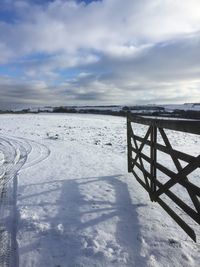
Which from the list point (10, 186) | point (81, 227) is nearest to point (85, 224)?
point (81, 227)

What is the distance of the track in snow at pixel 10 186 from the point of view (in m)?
4.20

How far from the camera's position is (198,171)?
9297mm

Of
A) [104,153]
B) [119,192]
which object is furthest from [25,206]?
[104,153]

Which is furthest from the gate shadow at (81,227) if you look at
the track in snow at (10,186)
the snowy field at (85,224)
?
the track in snow at (10,186)

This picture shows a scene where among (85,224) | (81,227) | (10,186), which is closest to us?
(81,227)

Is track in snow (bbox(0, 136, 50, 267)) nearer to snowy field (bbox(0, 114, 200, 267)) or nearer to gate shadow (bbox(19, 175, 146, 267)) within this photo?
snowy field (bbox(0, 114, 200, 267))

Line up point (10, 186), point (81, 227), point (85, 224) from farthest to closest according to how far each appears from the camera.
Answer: point (10, 186) < point (85, 224) < point (81, 227)

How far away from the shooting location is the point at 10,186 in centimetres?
745

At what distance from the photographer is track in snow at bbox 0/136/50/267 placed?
420 cm

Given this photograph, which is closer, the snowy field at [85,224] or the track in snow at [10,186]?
the snowy field at [85,224]

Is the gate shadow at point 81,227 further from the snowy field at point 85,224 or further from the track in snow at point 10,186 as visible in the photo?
the track in snow at point 10,186

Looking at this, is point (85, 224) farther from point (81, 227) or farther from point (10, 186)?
point (10, 186)

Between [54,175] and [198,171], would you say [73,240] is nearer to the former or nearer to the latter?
[54,175]

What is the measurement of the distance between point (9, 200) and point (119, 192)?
256 cm
